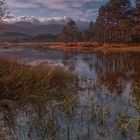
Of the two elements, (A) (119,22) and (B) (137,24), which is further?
(A) (119,22)

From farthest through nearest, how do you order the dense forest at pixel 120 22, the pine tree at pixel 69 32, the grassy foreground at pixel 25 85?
the pine tree at pixel 69 32, the dense forest at pixel 120 22, the grassy foreground at pixel 25 85

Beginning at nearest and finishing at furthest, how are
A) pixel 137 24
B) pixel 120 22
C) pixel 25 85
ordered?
pixel 25 85 < pixel 137 24 < pixel 120 22

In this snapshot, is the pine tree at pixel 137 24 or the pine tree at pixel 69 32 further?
the pine tree at pixel 69 32

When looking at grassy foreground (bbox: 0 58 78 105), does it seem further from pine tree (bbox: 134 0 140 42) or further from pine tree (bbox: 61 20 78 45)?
pine tree (bbox: 61 20 78 45)

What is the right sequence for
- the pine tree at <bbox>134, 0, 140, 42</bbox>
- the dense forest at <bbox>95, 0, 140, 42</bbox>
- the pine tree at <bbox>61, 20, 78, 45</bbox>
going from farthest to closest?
the pine tree at <bbox>61, 20, 78, 45</bbox> < the dense forest at <bbox>95, 0, 140, 42</bbox> < the pine tree at <bbox>134, 0, 140, 42</bbox>

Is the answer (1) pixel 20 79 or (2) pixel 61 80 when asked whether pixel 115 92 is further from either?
(1) pixel 20 79

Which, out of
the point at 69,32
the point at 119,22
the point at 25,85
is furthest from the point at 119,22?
the point at 25,85

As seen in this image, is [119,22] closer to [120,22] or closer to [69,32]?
[120,22]

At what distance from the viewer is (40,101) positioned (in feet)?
38.3

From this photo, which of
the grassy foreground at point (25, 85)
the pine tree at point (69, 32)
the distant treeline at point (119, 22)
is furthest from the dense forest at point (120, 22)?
the grassy foreground at point (25, 85)

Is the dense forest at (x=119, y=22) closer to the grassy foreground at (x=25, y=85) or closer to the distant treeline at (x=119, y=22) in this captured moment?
the distant treeline at (x=119, y=22)

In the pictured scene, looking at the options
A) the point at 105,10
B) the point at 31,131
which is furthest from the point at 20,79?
the point at 105,10

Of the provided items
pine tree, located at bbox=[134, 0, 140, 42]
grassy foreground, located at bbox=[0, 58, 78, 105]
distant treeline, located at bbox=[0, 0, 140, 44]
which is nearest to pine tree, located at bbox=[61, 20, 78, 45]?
distant treeline, located at bbox=[0, 0, 140, 44]

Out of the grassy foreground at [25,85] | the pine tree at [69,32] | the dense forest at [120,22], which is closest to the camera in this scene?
the grassy foreground at [25,85]
